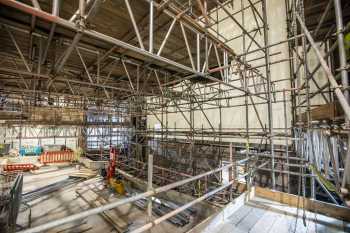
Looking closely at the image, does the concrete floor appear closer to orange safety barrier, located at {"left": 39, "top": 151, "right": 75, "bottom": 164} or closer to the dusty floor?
the dusty floor

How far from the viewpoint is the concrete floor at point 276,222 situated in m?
2.85

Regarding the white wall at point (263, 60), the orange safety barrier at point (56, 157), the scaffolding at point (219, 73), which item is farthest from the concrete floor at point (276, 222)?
the orange safety barrier at point (56, 157)

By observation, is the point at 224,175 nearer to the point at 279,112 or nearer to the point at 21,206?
the point at 279,112

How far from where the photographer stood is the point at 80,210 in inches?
231

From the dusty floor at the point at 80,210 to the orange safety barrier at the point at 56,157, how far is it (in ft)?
16.0

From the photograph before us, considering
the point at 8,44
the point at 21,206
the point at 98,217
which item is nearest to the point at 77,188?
the point at 21,206

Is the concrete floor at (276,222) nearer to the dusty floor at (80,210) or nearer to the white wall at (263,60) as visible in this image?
the dusty floor at (80,210)

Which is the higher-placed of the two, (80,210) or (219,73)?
(219,73)

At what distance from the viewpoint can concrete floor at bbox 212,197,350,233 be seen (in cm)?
285

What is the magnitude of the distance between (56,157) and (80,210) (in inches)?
393

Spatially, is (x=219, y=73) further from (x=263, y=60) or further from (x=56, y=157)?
(x=56, y=157)

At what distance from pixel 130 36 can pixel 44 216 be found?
6275 mm

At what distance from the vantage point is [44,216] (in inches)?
222

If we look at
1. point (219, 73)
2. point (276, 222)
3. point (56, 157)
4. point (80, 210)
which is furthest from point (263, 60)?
point (56, 157)
